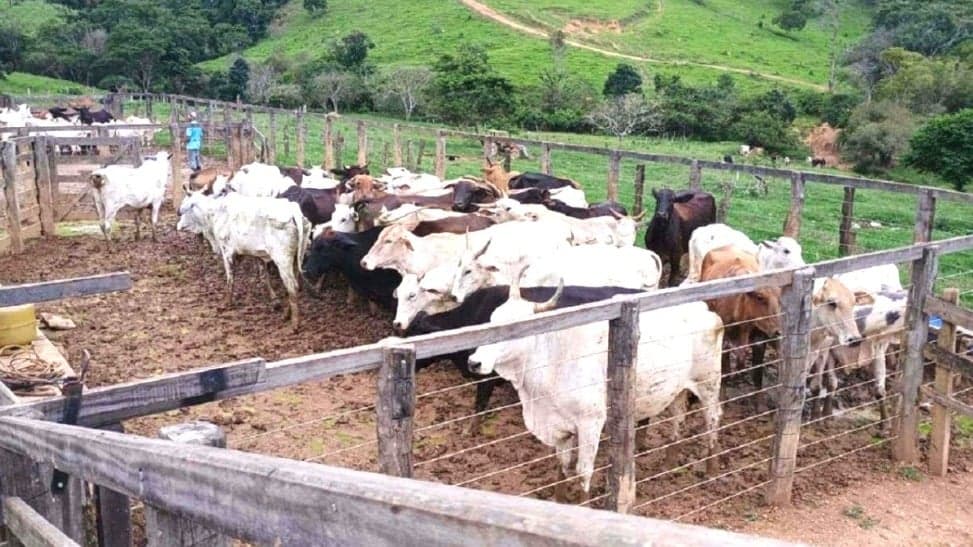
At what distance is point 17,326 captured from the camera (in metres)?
7.50

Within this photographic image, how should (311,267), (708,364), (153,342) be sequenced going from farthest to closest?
1. (311,267)
2. (153,342)
3. (708,364)

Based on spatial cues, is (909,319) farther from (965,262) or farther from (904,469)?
(965,262)

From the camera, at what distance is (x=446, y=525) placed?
3.82 feet

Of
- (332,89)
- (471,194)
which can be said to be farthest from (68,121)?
(332,89)

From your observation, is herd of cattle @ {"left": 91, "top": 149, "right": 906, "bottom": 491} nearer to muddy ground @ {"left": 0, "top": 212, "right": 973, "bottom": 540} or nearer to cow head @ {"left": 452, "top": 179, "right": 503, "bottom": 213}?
cow head @ {"left": 452, "top": 179, "right": 503, "bottom": 213}

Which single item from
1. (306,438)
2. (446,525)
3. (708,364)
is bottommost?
(306,438)

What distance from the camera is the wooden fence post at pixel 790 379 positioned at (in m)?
5.69

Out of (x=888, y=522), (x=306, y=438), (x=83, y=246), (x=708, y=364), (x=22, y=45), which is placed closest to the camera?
(x=888, y=522)

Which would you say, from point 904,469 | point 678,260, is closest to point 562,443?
point 904,469

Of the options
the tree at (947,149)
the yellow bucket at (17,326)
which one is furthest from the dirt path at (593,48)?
the yellow bucket at (17,326)

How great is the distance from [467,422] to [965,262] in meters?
10.7

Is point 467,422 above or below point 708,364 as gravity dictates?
below

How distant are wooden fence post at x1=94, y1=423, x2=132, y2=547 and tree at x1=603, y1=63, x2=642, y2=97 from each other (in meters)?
49.2

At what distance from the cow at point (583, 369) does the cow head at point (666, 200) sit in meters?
5.37
